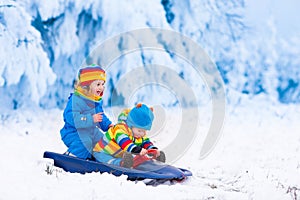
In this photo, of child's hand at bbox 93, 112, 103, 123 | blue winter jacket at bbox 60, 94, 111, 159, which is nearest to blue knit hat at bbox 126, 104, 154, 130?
child's hand at bbox 93, 112, 103, 123

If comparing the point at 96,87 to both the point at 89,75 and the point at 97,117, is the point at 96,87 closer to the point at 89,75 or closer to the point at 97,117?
the point at 89,75

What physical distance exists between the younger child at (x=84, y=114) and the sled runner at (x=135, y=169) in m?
0.20

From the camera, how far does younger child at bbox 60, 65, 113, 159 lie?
5.12 metres

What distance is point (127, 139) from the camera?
4844 mm

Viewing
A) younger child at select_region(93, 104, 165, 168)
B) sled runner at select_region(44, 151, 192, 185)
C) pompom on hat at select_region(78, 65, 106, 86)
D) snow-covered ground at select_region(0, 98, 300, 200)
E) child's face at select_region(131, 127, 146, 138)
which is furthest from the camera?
pompom on hat at select_region(78, 65, 106, 86)

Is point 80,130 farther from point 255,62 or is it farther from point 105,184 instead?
point 255,62

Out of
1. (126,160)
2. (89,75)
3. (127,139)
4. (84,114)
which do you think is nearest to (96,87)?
(89,75)

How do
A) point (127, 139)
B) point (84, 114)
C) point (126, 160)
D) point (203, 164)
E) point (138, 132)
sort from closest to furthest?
point (126, 160) → point (127, 139) → point (138, 132) → point (84, 114) → point (203, 164)

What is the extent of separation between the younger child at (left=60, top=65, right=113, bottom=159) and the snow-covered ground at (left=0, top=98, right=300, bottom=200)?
42 centimetres

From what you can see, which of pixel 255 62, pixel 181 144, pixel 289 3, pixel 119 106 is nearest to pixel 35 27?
pixel 119 106

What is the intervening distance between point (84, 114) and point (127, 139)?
2.16ft

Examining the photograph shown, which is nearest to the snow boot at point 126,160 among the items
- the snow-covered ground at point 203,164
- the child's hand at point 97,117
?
the snow-covered ground at point 203,164

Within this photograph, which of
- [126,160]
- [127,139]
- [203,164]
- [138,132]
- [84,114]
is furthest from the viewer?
[203,164]

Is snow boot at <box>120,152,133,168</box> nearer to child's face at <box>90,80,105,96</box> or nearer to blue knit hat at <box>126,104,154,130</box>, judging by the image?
blue knit hat at <box>126,104,154,130</box>
